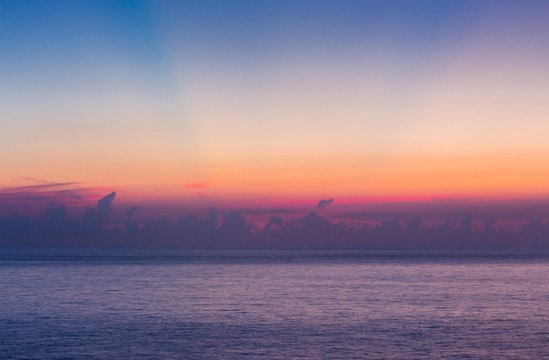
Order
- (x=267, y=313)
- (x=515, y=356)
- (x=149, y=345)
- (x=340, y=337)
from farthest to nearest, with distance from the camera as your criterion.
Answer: (x=267, y=313) → (x=340, y=337) → (x=149, y=345) → (x=515, y=356)

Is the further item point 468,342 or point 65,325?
point 65,325

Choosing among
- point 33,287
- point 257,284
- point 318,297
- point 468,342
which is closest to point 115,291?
point 33,287

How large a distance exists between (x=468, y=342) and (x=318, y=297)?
47.0 m

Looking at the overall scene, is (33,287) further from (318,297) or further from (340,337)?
(340,337)

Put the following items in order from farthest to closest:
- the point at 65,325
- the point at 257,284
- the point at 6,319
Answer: the point at 257,284
the point at 6,319
the point at 65,325

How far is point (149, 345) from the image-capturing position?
6266cm

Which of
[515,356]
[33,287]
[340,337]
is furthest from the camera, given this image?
[33,287]

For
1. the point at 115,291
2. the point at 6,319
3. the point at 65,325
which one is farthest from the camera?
the point at 115,291

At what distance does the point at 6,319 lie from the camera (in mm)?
80750

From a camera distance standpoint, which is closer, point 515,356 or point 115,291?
point 515,356

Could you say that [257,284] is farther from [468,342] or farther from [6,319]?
[468,342]

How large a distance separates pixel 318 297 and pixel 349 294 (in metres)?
9.33

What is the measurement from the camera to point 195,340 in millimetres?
65500

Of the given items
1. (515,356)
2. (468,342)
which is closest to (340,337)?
(468,342)
